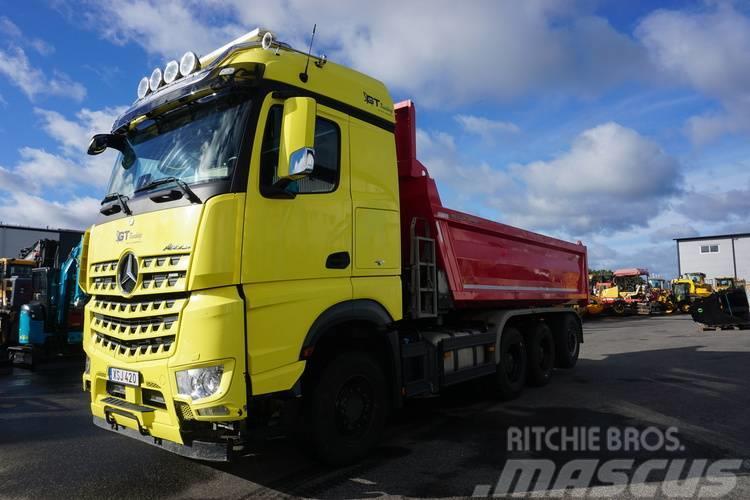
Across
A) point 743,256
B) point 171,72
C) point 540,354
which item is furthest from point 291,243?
point 743,256

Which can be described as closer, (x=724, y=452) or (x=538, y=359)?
(x=724, y=452)

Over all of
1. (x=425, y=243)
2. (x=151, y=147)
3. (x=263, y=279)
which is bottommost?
(x=263, y=279)

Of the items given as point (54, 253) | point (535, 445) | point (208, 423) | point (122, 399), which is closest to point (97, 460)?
point (122, 399)

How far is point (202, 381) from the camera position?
3.50 meters

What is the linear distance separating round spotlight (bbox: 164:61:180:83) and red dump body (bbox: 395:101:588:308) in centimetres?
248

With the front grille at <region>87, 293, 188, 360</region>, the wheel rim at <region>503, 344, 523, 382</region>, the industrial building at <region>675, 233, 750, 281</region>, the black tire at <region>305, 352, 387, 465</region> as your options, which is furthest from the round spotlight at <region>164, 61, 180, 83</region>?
the industrial building at <region>675, 233, 750, 281</region>

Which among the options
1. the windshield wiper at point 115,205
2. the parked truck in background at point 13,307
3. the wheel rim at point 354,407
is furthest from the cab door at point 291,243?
the parked truck in background at point 13,307

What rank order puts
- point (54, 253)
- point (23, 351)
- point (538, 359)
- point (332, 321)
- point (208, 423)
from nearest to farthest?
1. point (208, 423)
2. point (332, 321)
3. point (538, 359)
4. point (23, 351)
5. point (54, 253)

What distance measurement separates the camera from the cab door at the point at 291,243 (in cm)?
376

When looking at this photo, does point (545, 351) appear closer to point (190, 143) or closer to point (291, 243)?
point (291, 243)

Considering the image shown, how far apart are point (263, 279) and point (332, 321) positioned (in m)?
0.75

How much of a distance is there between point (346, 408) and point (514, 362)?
3.99 metres

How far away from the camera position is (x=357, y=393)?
14.9 feet

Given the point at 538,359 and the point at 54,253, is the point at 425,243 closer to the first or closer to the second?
the point at 538,359
